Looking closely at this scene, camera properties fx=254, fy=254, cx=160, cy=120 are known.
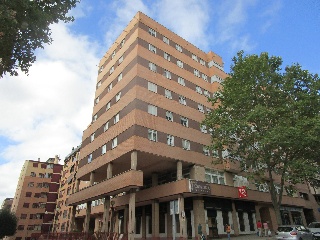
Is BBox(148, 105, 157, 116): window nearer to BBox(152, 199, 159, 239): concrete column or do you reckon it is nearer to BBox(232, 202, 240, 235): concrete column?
BBox(152, 199, 159, 239): concrete column

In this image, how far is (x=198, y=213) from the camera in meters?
26.6

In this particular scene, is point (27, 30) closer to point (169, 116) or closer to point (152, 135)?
point (152, 135)

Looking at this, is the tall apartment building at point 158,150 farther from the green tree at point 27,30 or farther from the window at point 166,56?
the green tree at point 27,30

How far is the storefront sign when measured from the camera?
986 inches

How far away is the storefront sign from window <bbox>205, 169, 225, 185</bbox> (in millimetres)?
2953

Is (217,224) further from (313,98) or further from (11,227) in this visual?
(11,227)

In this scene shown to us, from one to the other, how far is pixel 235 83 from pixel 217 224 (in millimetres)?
15558

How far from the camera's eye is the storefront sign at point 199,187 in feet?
82.2

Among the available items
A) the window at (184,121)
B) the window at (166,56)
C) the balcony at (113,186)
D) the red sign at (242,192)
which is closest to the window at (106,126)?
the balcony at (113,186)

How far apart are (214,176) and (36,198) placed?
2542 inches

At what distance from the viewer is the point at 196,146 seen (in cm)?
3038

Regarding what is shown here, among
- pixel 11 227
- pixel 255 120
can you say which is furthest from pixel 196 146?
pixel 11 227

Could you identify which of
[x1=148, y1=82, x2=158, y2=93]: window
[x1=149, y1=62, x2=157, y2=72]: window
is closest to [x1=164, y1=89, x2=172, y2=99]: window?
[x1=148, y1=82, x2=158, y2=93]: window

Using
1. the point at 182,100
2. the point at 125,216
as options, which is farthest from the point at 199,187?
the point at 125,216
